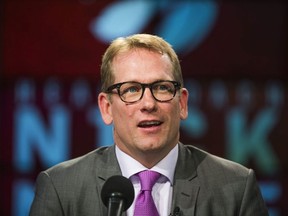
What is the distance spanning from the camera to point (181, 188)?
7.14 ft

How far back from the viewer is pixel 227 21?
398cm

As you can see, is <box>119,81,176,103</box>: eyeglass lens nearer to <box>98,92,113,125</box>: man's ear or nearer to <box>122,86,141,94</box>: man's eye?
<box>122,86,141,94</box>: man's eye

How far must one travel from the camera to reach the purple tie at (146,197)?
2.08 metres

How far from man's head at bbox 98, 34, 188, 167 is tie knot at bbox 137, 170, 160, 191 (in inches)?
1.6

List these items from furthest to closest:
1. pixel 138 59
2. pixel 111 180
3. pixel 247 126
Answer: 1. pixel 247 126
2. pixel 138 59
3. pixel 111 180

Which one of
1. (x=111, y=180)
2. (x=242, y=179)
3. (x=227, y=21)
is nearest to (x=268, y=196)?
(x=227, y=21)

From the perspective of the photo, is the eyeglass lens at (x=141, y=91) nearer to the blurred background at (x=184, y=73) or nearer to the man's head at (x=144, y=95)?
the man's head at (x=144, y=95)

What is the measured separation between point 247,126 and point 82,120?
40.8 inches

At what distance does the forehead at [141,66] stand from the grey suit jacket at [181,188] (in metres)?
0.33

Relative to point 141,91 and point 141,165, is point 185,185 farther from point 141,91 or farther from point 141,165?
point 141,91

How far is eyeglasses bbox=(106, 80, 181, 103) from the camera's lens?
2.10m

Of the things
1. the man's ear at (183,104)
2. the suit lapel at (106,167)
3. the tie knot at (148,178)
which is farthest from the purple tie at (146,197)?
the man's ear at (183,104)

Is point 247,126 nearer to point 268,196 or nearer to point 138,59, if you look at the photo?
point 268,196

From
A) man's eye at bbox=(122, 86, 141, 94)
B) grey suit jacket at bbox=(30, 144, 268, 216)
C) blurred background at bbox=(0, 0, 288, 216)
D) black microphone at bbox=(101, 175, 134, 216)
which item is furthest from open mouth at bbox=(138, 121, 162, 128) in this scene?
blurred background at bbox=(0, 0, 288, 216)
